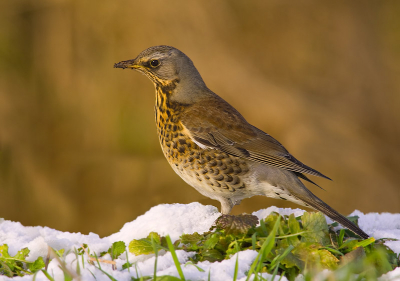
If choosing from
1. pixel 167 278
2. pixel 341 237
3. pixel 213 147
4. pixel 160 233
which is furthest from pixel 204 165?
pixel 167 278

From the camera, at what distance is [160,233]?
11.4ft

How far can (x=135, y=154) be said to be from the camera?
6910 mm

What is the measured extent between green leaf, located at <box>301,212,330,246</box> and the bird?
0.36 meters

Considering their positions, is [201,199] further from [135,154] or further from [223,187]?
[223,187]

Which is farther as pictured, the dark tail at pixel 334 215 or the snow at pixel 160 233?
the dark tail at pixel 334 215

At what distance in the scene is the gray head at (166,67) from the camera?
4223 mm

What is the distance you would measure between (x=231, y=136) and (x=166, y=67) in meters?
0.78

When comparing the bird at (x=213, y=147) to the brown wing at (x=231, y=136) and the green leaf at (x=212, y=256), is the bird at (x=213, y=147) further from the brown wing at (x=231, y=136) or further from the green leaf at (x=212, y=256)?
the green leaf at (x=212, y=256)

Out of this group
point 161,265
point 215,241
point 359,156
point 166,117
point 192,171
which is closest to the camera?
point 161,265

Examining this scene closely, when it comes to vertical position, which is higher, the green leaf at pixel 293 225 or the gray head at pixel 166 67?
the gray head at pixel 166 67

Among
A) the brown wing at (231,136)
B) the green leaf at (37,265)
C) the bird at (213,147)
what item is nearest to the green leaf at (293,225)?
the bird at (213,147)

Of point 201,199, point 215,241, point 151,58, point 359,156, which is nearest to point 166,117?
point 151,58

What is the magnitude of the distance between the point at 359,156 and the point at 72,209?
12.2 feet

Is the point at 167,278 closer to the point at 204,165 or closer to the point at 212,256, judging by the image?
the point at 212,256
